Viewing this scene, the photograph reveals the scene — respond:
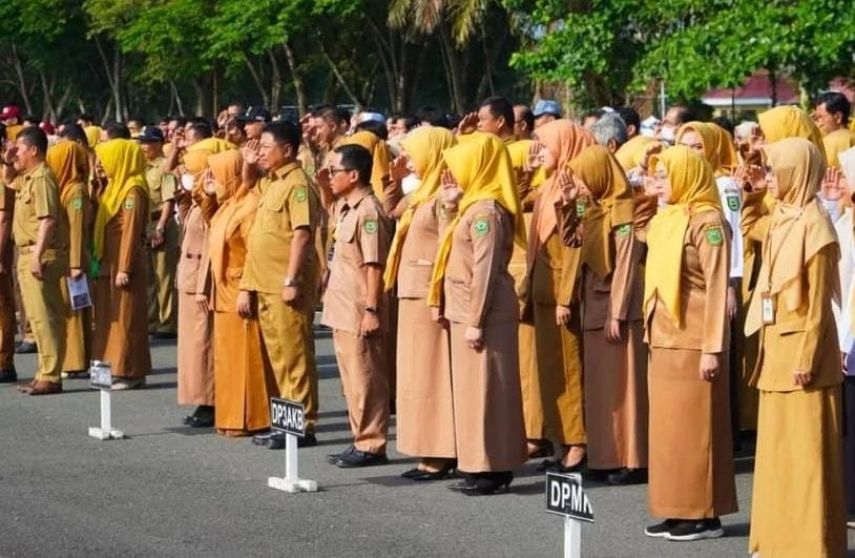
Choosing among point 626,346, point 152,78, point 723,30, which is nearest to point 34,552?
point 626,346

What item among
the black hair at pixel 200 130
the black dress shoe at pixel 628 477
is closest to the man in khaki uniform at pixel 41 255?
the black hair at pixel 200 130

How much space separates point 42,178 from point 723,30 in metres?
10.5

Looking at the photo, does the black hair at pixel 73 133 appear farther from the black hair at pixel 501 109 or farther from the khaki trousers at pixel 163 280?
the black hair at pixel 501 109

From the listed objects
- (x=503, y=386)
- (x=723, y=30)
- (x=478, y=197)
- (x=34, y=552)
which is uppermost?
(x=723, y=30)

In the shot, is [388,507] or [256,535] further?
[388,507]

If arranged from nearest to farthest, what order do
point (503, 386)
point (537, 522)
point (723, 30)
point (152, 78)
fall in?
point (537, 522), point (503, 386), point (723, 30), point (152, 78)

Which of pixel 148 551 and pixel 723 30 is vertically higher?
pixel 723 30

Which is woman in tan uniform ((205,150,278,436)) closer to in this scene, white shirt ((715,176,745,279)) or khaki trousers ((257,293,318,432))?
khaki trousers ((257,293,318,432))

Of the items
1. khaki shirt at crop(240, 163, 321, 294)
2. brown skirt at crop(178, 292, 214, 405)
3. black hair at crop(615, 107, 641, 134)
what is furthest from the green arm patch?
black hair at crop(615, 107, 641, 134)

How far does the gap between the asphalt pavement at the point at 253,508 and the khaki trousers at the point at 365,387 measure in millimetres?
223

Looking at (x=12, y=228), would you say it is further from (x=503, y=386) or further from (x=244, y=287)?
(x=503, y=386)

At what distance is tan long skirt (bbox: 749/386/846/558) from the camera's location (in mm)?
9016

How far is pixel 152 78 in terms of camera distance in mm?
54344

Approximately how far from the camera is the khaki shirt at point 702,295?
32.1ft
